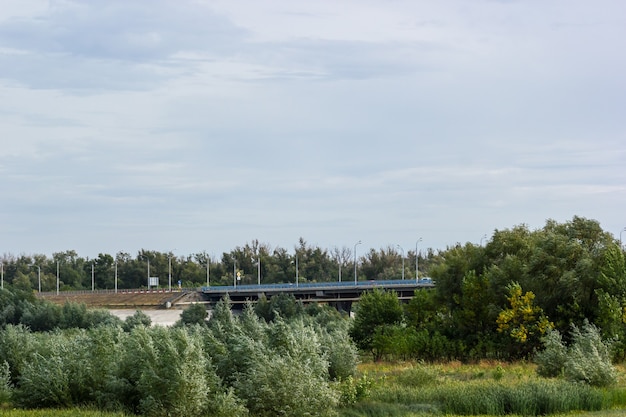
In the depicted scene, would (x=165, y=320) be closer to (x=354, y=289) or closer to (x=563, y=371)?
(x=354, y=289)

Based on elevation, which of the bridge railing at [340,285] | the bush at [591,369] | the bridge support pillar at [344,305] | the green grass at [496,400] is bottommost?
the bridge support pillar at [344,305]

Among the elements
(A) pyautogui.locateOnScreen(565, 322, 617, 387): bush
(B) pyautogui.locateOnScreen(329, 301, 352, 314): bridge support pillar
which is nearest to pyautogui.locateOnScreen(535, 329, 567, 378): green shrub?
(A) pyautogui.locateOnScreen(565, 322, 617, 387): bush

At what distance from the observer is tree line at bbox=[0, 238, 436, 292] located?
6890 inches

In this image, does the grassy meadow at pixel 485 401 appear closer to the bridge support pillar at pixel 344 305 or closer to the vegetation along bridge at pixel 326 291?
the vegetation along bridge at pixel 326 291

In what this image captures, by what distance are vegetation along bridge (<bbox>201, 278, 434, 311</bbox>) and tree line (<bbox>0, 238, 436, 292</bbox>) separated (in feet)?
96.2

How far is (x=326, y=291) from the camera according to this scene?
133000 mm

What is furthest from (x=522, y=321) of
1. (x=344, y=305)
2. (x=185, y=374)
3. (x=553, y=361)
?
(x=344, y=305)

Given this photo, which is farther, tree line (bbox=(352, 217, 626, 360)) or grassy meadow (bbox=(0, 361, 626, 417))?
tree line (bbox=(352, 217, 626, 360))

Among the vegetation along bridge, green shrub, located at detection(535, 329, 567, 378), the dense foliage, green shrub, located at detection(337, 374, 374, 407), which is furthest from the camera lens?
the vegetation along bridge

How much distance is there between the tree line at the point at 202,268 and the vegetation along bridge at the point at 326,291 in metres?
29.3

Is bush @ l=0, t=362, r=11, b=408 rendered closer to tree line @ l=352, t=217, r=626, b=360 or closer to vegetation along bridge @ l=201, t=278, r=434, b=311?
tree line @ l=352, t=217, r=626, b=360

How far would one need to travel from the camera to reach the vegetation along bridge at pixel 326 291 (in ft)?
413

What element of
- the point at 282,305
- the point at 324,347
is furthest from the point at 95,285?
the point at 324,347

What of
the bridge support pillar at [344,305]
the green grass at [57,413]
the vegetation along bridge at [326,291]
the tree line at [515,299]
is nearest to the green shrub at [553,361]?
the tree line at [515,299]
